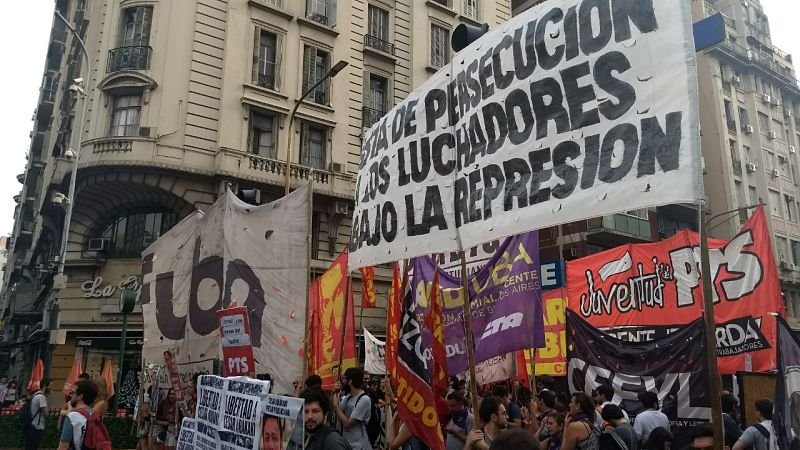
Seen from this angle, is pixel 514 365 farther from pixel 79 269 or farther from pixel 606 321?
pixel 79 269

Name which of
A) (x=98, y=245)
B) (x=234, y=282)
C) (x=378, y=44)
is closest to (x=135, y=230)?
(x=98, y=245)

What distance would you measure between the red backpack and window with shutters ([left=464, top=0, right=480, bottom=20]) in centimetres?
2632

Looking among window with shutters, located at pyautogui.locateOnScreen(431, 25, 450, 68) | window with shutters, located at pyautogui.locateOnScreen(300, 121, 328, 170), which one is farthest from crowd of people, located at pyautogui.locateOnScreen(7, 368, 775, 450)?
window with shutters, located at pyautogui.locateOnScreen(431, 25, 450, 68)

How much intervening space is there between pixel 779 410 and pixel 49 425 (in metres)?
14.9

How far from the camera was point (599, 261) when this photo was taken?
12.8 m

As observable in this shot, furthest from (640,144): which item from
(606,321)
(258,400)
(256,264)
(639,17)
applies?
(606,321)

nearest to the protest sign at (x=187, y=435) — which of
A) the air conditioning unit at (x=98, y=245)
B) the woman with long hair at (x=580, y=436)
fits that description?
the woman with long hair at (x=580, y=436)

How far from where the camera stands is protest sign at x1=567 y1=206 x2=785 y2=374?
9.95m

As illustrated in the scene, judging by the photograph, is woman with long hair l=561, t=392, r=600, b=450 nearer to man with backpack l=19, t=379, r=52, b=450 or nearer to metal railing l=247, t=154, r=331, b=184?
man with backpack l=19, t=379, r=52, b=450

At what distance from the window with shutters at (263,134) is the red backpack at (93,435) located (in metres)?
16.5

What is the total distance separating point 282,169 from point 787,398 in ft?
60.8

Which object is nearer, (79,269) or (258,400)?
(258,400)

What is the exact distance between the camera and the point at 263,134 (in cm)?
2227

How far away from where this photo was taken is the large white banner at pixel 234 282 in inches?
307
